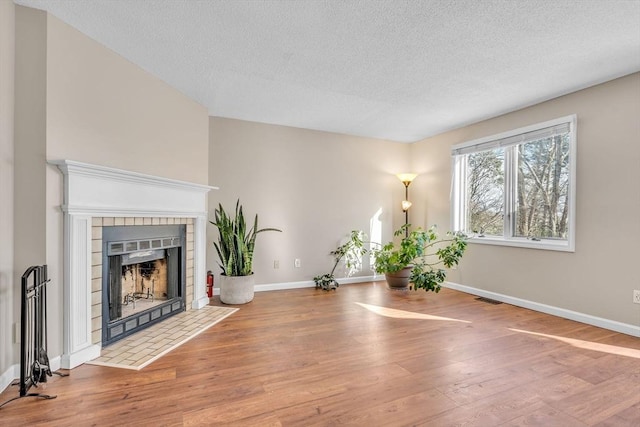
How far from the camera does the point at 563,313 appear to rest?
3.35 meters

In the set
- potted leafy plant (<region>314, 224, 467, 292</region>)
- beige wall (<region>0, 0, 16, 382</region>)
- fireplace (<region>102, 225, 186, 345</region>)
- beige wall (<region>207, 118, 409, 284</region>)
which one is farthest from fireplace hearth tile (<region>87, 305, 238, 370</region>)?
potted leafy plant (<region>314, 224, 467, 292</region>)

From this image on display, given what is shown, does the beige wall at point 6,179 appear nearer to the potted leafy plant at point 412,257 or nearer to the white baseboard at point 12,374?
the white baseboard at point 12,374

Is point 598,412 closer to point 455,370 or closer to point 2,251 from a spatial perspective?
point 455,370

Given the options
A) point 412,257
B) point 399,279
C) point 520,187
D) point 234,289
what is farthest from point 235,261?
point 520,187

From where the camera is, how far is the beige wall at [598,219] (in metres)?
2.88

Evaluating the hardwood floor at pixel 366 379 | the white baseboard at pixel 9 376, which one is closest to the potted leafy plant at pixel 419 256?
the hardwood floor at pixel 366 379

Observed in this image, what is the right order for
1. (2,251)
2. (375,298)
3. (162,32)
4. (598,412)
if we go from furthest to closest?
(375,298), (162,32), (2,251), (598,412)

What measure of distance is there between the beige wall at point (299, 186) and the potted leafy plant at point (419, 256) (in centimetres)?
59

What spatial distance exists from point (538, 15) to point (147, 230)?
3.38 metres

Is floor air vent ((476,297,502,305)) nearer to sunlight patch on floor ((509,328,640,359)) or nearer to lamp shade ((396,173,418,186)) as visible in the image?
sunlight patch on floor ((509,328,640,359))

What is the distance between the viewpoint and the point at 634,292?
9.34 ft

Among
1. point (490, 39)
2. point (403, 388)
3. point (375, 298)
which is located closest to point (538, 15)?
point (490, 39)

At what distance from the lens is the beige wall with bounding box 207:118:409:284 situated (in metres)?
4.26

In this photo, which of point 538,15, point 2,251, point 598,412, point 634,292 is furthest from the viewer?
point 634,292
